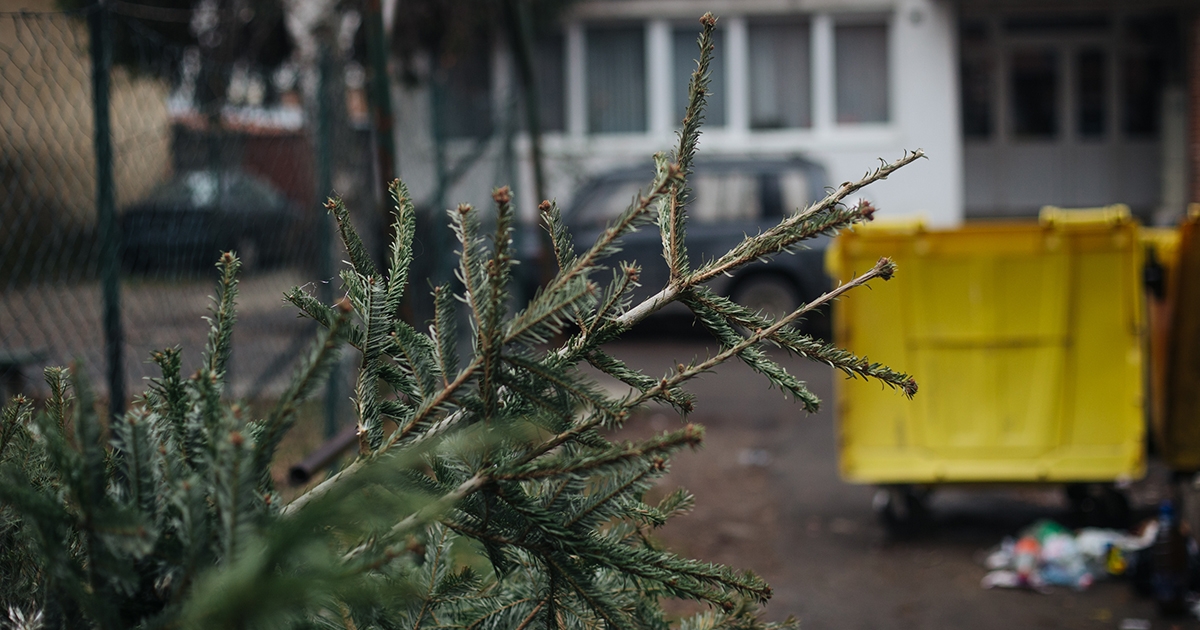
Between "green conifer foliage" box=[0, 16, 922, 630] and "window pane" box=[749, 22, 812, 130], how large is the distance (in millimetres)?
15060

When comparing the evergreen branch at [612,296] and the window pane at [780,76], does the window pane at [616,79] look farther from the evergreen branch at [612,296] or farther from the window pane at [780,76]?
the evergreen branch at [612,296]

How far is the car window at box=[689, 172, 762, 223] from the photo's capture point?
1113 centimetres

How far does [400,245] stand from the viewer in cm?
135

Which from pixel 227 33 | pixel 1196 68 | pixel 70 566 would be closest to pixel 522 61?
pixel 227 33

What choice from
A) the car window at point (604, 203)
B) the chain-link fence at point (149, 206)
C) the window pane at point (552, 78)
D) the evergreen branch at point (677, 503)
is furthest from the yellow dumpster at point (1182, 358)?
the window pane at point (552, 78)

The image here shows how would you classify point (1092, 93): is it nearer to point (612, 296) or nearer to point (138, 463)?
point (612, 296)

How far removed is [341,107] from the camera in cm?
571

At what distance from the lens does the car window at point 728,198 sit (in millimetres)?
11133

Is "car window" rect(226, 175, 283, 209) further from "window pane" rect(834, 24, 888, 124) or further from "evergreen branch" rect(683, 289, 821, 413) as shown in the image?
"window pane" rect(834, 24, 888, 124)

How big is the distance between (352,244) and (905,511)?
13.8 ft

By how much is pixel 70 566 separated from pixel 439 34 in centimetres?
1285

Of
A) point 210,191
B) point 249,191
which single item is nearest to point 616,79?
point 249,191

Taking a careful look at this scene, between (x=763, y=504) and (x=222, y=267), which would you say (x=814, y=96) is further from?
(x=222, y=267)

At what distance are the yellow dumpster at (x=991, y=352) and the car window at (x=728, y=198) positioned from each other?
628cm
